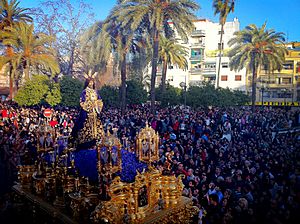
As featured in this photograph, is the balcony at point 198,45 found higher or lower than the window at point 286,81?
higher

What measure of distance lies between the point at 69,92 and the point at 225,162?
16.3m

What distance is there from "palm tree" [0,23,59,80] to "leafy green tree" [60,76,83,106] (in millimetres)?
1899

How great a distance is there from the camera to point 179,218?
6.31 metres

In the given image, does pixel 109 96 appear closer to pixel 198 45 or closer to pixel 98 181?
pixel 98 181

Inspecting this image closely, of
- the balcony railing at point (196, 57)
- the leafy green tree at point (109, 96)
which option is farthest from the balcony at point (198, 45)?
the leafy green tree at point (109, 96)

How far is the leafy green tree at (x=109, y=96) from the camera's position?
25.4 meters

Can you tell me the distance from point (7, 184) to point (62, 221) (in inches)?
250

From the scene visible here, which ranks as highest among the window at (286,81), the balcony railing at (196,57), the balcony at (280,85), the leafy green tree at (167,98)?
the balcony railing at (196,57)

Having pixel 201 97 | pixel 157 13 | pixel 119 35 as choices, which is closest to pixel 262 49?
pixel 201 97

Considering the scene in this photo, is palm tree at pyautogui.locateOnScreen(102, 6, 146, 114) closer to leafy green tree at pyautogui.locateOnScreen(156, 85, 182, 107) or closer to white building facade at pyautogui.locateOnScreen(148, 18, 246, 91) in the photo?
leafy green tree at pyautogui.locateOnScreen(156, 85, 182, 107)

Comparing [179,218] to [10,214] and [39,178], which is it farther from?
[10,214]

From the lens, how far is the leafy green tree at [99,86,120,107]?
83.2 feet

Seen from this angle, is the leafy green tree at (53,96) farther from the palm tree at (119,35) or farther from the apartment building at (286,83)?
the apartment building at (286,83)

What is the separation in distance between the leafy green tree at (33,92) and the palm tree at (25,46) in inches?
61.4
